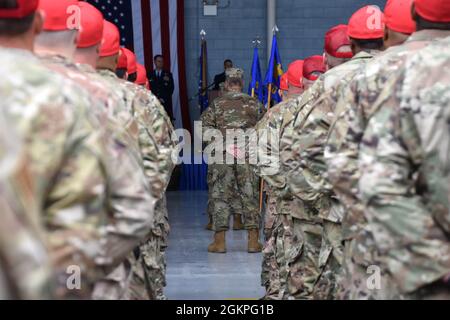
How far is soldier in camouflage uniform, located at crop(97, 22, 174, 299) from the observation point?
3.99 m

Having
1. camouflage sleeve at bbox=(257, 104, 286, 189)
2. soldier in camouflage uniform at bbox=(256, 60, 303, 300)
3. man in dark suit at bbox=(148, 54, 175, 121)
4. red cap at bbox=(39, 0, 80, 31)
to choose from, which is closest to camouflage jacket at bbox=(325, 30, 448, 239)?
red cap at bbox=(39, 0, 80, 31)

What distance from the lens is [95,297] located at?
3209 millimetres

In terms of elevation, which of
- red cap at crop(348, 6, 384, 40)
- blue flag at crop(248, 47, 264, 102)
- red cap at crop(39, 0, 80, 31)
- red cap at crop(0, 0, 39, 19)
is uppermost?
red cap at crop(0, 0, 39, 19)

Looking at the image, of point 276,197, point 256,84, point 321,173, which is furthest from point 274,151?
point 256,84

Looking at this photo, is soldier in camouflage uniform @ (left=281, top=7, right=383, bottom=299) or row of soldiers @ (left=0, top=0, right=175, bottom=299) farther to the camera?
soldier in camouflage uniform @ (left=281, top=7, right=383, bottom=299)

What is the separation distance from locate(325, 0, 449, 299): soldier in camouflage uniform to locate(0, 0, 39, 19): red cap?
1.08 meters

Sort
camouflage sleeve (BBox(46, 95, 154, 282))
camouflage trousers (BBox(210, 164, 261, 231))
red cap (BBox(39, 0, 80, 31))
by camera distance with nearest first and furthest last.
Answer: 1. camouflage sleeve (BBox(46, 95, 154, 282))
2. red cap (BBox(39, 0, 80, 31))
3. camouflage trousers (BBox(210, 164, 261, 231))

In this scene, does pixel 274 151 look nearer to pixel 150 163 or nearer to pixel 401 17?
pixel 150 163

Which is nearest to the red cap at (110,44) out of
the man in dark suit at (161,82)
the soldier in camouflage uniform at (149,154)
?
the soldier in camouflage uniform at (149,154)

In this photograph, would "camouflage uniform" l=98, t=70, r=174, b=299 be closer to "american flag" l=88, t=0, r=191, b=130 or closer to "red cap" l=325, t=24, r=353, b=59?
"red cap" l=325, t=24, r=353, b=59

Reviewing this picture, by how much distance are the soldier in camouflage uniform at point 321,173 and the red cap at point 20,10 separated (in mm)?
2053

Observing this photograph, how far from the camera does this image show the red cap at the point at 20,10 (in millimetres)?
2303

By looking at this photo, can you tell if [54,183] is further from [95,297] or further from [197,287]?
[197,287]

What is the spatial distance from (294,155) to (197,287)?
290cm
